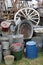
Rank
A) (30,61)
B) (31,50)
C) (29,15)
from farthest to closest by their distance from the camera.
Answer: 1. (29,15)
2. (31,50)
3. (30,61)

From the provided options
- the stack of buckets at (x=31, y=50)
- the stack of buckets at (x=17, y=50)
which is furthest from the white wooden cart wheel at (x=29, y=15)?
the stack of buckets at (x=17, y=50)

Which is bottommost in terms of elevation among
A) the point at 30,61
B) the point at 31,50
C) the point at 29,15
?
the point at 30,61

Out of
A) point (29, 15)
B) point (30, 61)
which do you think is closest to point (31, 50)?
point (30, 61)

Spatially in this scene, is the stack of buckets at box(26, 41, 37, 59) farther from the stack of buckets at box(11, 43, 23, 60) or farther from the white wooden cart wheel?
the white wooden cart wheel

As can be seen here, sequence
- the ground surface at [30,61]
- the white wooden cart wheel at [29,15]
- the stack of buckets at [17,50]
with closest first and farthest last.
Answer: the ground surface at [30,61]
the stack of buckets at [17,50]
the white wooden cart wheel at [29,15]

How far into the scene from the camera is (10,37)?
184 inches

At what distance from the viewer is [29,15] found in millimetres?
6273

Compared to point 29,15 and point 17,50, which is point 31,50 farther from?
point 29,15

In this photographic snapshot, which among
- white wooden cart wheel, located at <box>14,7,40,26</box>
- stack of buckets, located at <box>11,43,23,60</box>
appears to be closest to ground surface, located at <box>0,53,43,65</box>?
stack of buckets, located at <box>11,43,23,60</box>

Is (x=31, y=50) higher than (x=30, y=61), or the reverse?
(x=31, y=50)

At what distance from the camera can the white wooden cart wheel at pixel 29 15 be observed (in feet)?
20.6

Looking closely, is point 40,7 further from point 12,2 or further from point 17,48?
point 17,48

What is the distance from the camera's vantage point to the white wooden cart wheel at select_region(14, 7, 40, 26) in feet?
20.6

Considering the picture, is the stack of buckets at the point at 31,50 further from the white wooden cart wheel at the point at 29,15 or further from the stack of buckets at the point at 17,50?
the white wooden cart wheel at the point at 29,15
